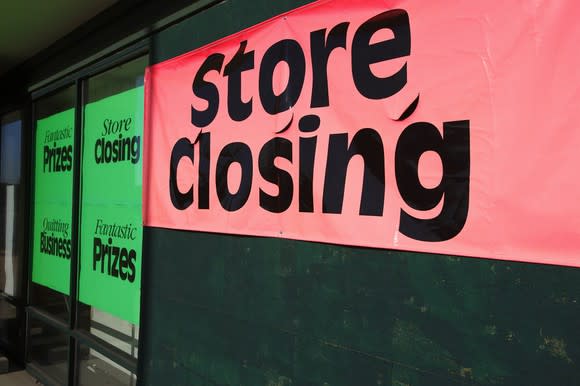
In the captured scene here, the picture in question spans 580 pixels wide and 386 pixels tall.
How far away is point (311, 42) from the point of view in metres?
2.18

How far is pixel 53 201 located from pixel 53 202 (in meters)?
0.01

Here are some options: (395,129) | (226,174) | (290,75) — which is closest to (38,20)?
(226,174)

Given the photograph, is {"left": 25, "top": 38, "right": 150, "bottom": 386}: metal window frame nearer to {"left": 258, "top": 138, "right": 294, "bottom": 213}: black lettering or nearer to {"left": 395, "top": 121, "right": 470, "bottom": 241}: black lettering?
{"left": 258, "top": 138, "right": 294, "bottom": 213}: black lettering

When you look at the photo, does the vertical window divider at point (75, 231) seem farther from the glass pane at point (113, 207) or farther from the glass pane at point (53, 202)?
the glass pane at point (53, 202)

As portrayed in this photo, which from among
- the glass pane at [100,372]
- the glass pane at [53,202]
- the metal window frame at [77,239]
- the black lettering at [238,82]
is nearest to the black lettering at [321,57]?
the black lettering at [238,82]

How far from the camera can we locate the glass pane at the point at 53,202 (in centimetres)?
455

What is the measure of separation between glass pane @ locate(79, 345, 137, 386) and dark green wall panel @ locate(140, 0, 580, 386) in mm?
447

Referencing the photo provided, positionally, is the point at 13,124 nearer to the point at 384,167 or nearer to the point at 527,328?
the point at 384,167

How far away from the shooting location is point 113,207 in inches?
150

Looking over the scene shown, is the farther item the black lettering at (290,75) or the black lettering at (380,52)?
the black lettering at (290,75)

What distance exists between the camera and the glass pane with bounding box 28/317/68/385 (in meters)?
4.65

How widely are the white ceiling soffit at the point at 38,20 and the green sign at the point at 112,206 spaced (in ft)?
2.40

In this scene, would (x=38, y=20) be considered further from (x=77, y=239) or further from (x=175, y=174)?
(x=175, y=174)

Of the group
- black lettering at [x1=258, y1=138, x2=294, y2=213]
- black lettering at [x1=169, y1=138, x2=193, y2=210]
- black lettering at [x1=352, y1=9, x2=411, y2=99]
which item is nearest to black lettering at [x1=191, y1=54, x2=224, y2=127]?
black lettering at [x1=169, y1=138, x2=193, y2=210]
